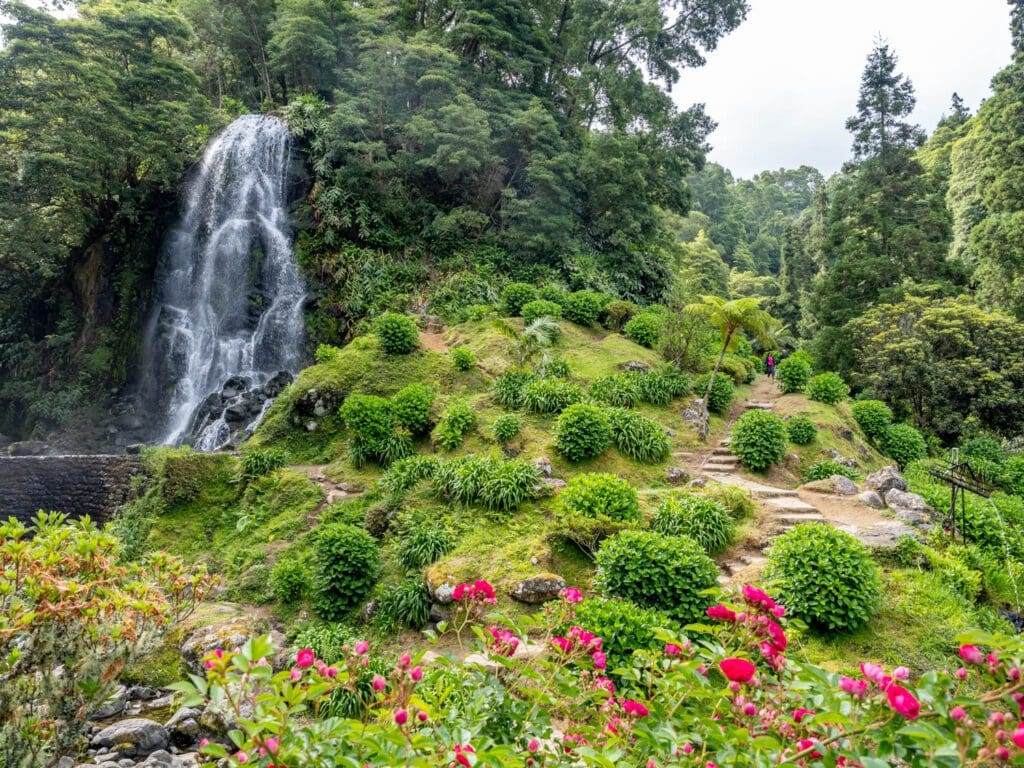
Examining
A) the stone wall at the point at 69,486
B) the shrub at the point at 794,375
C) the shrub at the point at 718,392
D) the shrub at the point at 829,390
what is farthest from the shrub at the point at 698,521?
the stone wall at the point at 69,486

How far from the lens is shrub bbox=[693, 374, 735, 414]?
12.2 m

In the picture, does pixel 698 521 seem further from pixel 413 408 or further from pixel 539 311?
pixel 539 311

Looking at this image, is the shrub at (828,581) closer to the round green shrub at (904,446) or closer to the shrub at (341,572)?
the shrub at (341,572)

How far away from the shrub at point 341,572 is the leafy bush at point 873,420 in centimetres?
1175

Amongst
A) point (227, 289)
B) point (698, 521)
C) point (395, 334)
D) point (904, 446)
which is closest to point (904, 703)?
point (698, 521)

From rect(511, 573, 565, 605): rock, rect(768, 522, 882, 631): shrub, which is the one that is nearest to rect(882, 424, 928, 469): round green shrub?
rect(768, 522, 882, 631): shrub

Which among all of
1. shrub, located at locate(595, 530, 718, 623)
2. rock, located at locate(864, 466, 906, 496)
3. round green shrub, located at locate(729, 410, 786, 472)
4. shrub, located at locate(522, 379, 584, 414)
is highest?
shrub, located at locate(522, 379, 584, 414)

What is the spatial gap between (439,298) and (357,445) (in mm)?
7203

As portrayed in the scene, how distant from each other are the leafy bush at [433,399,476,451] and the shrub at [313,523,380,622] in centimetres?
286

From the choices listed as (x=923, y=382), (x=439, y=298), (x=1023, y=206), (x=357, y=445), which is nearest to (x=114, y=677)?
(x=357, y=445)

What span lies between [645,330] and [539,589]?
973 centimetres

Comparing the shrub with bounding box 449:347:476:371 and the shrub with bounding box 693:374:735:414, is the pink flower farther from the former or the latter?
the shrub with bounding box 693:374:735:414

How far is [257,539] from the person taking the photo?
8758mm

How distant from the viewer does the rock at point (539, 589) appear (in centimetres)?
597
